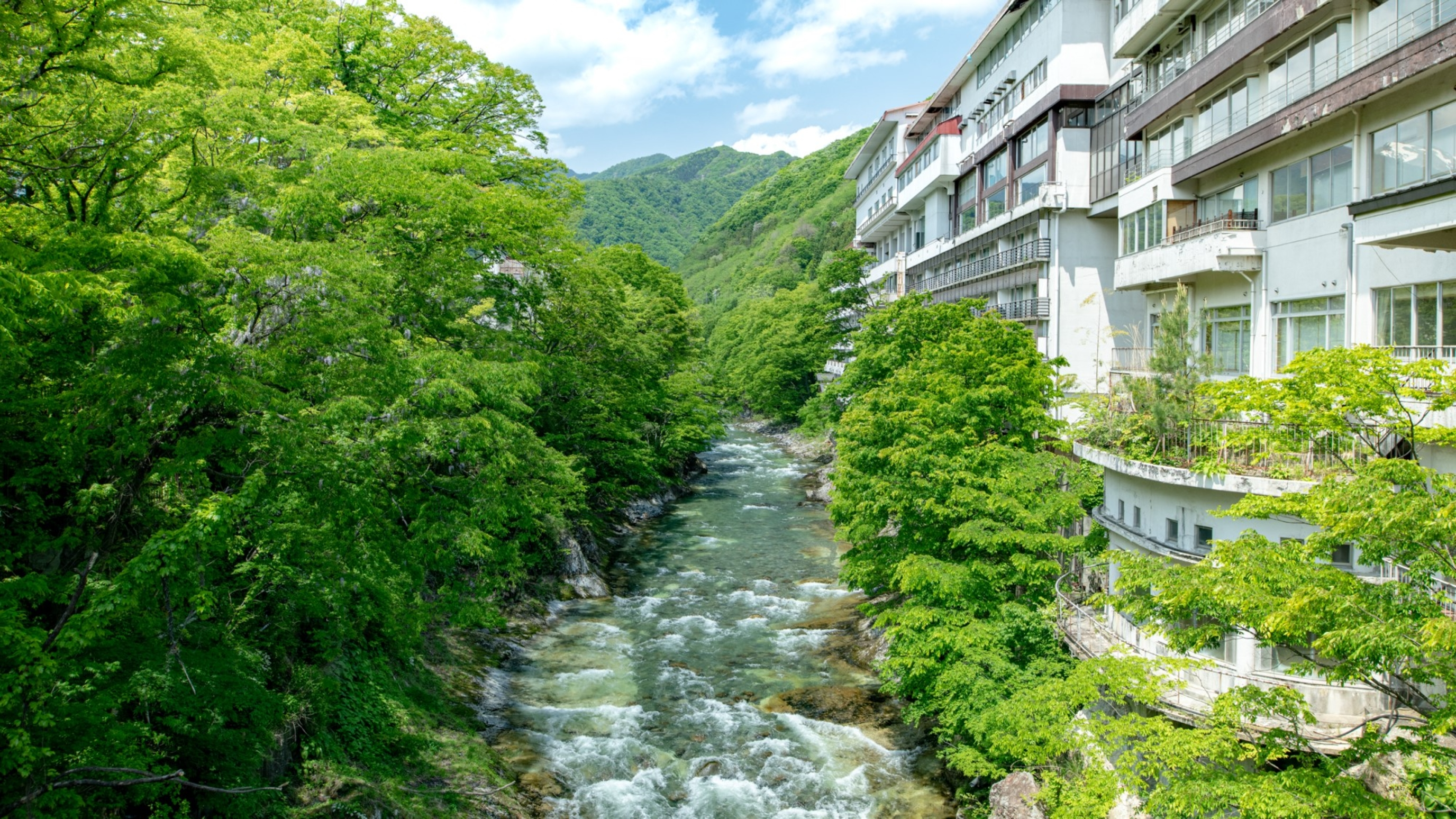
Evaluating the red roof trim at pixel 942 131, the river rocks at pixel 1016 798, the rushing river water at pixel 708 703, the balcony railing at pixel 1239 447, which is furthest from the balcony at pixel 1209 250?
the red roof trim at pixel 942 131

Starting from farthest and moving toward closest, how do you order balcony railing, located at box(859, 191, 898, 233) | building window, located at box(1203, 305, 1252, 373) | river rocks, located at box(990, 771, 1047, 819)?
balcony railing, located at box(859, 191, 898, 233)
building window, located at box(1203, 305, 1252, 373)
river rocks, located at box(990, 771, 1047, 819)

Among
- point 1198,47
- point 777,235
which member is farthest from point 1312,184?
point 777,235

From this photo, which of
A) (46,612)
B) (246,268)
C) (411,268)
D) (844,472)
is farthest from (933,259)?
(46,612)

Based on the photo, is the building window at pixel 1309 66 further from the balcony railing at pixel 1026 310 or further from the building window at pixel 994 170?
the building window at pixel 994 170

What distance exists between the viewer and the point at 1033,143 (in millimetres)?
38344

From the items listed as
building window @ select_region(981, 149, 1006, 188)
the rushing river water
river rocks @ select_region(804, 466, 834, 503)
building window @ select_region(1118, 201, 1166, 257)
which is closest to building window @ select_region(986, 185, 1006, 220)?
building window @ select_region(981, 149, 1006, 188)

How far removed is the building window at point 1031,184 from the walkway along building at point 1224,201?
18 cm

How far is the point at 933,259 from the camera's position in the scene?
53594 mm

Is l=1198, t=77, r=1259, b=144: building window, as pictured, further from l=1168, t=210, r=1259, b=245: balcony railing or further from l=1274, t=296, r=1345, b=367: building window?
l=1274, t=296, r=1345, b=367: building window

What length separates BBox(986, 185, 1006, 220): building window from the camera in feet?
138

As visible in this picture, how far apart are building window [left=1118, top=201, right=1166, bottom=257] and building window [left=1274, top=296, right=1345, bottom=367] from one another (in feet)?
16.8

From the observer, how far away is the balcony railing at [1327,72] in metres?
15.8

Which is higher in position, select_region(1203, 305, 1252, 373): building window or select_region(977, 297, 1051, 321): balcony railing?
select_region(977, 297, 1051, 321): balcony railing

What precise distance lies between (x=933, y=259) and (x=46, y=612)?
4916cm
